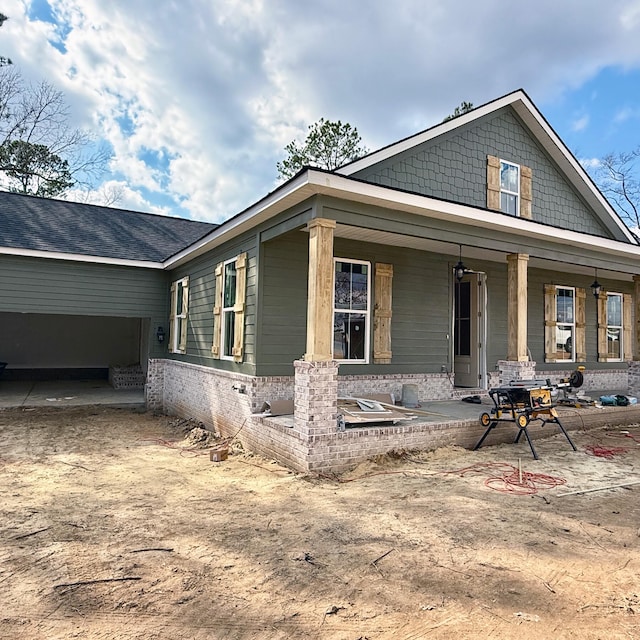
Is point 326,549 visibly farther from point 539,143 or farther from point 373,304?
point 539,143

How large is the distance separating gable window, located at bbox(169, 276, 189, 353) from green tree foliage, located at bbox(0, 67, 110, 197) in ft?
49.7

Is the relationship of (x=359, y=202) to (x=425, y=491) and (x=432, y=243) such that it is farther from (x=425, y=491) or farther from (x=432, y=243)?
(x=425, y=491)

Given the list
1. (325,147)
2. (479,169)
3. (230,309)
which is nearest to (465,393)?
(479,169)

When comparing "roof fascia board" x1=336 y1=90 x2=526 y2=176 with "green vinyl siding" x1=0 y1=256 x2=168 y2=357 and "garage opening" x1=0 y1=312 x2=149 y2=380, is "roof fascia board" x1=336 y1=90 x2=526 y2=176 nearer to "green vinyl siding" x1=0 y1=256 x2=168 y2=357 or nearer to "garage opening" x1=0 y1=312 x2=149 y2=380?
"green vinyl siding" x1=0 y1=256 x2=168 y2=357

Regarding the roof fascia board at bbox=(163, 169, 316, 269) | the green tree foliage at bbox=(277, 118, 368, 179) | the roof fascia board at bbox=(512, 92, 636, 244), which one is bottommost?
the roof fascia board at bbox=(163, 169, 316, 269)

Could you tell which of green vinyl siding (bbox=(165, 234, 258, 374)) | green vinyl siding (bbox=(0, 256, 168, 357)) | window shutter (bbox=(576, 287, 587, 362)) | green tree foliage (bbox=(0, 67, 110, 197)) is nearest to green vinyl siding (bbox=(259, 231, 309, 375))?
green vinyl siding (bbox=(165, 234, 258, 374))

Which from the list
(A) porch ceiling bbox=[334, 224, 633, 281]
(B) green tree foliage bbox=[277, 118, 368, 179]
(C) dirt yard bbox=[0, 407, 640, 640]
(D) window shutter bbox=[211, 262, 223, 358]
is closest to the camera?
(C) dirt yard bbox=[0, 407, 640, 640]

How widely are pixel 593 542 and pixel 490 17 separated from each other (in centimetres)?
968

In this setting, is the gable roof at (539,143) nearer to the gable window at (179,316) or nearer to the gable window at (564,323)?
the gable window at (564,323)

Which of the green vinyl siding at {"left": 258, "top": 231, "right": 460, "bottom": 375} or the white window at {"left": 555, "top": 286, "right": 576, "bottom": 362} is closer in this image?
the green vinyl siding at {"left": 258, "top": 231, "right": 460, "bottom": 375}

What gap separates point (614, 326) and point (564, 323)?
1.96 metres

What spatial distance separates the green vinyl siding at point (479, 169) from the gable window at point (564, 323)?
1.47m

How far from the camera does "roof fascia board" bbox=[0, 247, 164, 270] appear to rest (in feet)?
30.2

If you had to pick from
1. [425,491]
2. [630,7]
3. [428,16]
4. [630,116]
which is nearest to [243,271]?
[425,491]
